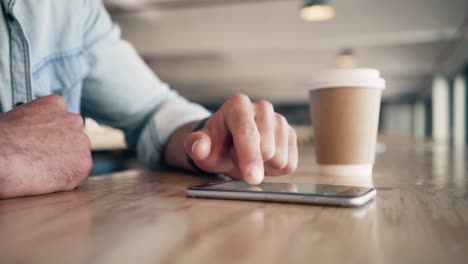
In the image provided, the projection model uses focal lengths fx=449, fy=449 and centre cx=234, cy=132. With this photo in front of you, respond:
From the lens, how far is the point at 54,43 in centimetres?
83

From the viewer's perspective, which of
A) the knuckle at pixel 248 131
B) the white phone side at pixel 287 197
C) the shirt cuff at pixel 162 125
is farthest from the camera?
the shirt cuff at pixel 162 125

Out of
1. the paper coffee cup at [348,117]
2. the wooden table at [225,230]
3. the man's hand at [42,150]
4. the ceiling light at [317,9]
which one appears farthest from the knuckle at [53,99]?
the ceiling light at [317,9]

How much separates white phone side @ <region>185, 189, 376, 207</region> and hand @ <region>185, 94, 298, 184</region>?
0.03m

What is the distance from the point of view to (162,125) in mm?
975

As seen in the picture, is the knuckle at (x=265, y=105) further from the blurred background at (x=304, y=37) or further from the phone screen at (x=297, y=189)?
the blurred background at (x=304, y=37)

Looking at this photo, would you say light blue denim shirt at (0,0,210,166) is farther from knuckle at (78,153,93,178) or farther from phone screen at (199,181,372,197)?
phone screen at (199,181,372,197)

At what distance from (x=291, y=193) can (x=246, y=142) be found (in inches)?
4.0

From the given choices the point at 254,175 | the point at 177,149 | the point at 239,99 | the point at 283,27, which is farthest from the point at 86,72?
the point at 283,27

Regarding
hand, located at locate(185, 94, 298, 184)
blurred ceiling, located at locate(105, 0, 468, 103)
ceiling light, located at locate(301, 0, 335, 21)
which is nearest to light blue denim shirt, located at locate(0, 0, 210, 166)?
hand, located at locate(185, 94, 298, 184)

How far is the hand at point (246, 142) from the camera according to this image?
518 millimetres

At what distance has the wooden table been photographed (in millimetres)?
268

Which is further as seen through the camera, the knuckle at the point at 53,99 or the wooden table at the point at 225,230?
the knuckle at the point at 53,99

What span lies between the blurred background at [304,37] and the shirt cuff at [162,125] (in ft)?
6.99

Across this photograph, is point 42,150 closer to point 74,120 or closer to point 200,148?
point 74,120
